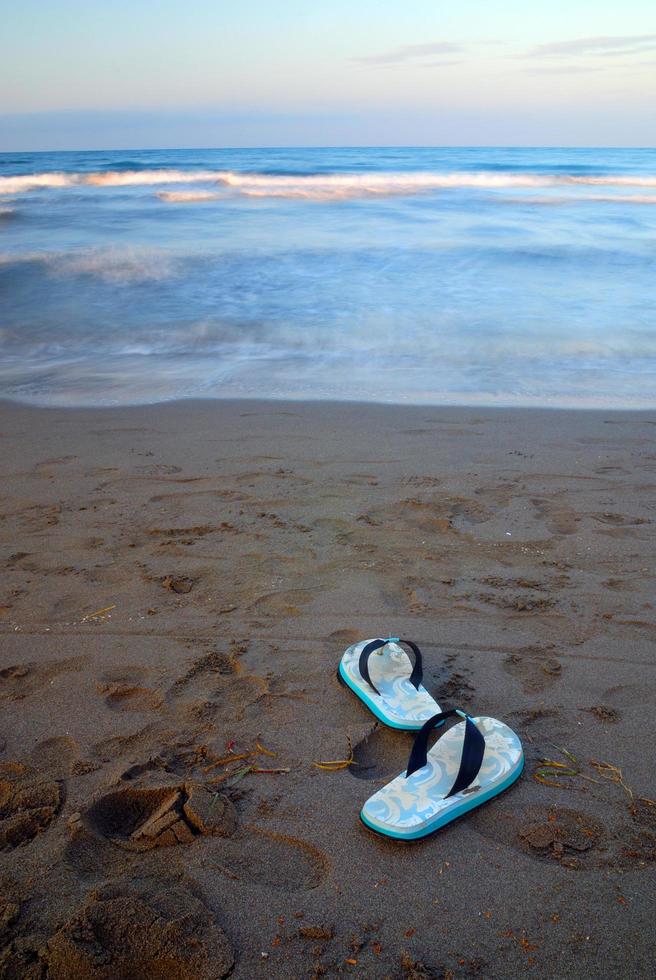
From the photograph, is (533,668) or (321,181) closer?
(533,668)

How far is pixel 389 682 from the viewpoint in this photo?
2.29 m

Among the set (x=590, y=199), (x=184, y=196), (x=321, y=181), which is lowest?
(x=590, y=199)

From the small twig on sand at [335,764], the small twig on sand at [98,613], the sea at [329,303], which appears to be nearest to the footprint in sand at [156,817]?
the small twig on sand at [335,764]

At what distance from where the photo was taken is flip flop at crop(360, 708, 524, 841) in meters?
1.79

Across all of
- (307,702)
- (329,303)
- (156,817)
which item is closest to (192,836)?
(156,817)

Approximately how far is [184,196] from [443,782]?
2189 cm

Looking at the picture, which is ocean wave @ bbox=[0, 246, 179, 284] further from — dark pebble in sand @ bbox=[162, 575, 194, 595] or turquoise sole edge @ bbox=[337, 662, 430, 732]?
turquoise sole edge @ bbox=[337, 662, 430, 732]

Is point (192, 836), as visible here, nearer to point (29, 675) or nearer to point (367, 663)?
point (367, 663)

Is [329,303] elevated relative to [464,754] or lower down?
elevated

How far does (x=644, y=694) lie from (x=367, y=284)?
828 cm

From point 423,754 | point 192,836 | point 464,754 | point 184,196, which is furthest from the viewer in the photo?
point 184,196

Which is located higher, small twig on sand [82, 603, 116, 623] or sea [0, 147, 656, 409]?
sea [0, 147, 656, 409]

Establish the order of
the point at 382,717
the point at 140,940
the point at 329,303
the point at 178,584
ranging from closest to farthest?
the point at 140,940 → the point at 382,717 → the point at 178,584 → the point at 329,303

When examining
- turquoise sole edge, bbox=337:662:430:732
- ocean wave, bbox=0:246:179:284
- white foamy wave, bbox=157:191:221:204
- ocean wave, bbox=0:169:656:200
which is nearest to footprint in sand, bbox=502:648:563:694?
turquoise sole edge, bbox=337:662:430:732
